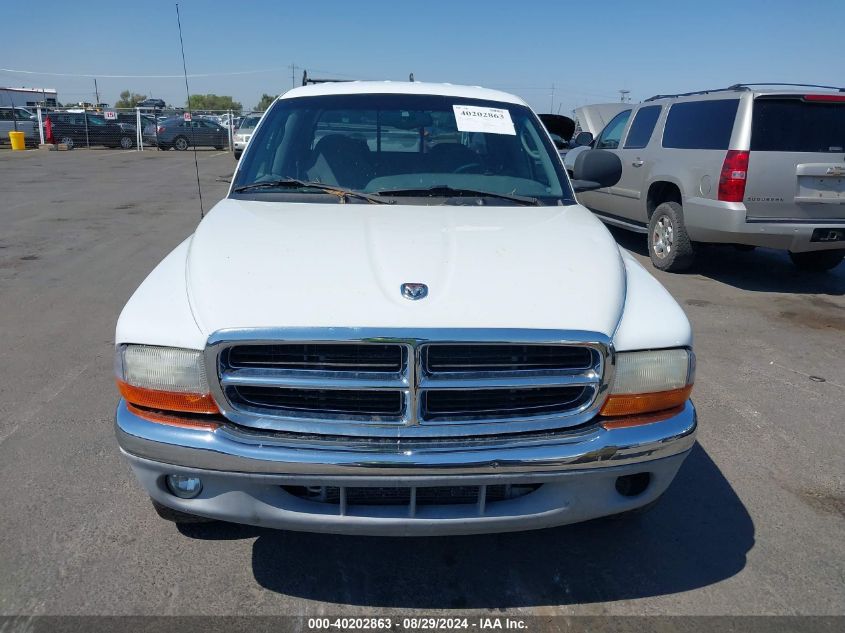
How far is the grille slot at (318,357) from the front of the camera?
2.26 meters

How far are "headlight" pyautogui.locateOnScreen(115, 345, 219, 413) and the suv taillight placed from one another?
6.17 m

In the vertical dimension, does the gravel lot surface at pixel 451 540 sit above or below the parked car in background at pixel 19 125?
below

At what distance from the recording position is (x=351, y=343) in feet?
7.22

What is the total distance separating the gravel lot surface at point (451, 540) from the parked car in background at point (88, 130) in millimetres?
27832

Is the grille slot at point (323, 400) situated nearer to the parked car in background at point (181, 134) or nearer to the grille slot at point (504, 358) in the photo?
the grille slot at point (504, 358)

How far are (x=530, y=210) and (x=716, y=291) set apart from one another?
4726 mm

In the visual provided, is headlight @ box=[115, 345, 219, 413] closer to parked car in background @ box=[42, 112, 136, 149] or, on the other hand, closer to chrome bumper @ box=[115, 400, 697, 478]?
chrome bumper @ box=[115, 400, 697, 478]

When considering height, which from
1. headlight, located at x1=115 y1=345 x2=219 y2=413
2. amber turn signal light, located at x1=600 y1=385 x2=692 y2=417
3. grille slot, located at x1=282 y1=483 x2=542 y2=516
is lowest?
grille slot, located at x1=282 y1=483 x2=542 y2=516

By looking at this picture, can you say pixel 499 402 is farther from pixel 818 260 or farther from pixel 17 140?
pixel 17 140

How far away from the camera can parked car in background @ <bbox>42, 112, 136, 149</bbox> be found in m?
29.3

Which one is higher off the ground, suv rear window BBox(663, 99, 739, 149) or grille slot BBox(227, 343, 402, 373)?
suv rear window BBox(663, 99, 739, 149)

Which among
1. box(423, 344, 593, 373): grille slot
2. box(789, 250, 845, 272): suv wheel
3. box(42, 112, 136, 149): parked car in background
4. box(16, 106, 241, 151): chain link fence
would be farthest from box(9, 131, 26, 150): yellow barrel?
box(423, 344, 593, 373): grille slot

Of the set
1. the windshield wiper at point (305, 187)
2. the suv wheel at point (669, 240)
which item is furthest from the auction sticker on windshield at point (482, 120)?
the suv wheel at point (669, 240)

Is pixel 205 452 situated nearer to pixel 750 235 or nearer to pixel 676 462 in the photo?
pixel 676 462
